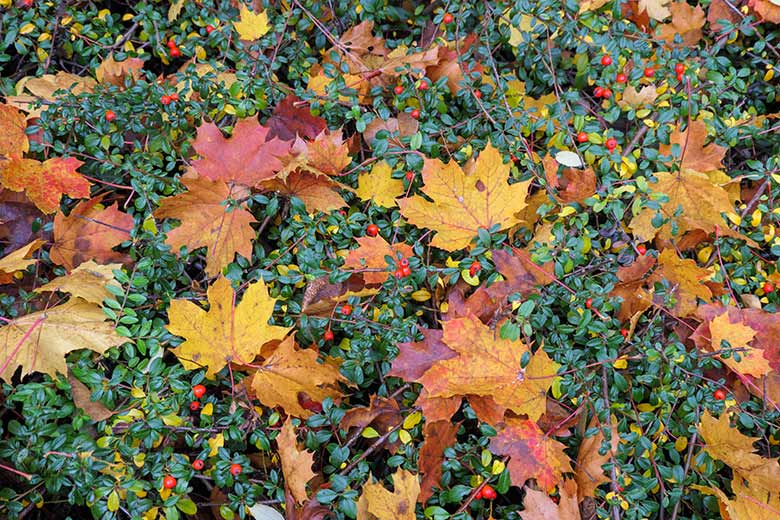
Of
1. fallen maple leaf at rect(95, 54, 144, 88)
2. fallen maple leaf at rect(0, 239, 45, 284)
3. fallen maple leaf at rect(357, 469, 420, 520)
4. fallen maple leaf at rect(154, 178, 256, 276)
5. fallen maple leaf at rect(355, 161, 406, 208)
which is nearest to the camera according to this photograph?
fallen maple leaf at rect(357, 469, 420, 520)

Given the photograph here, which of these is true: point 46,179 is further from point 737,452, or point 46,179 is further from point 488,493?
point 737,452

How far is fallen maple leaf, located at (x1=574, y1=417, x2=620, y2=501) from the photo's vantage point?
1.84 meters

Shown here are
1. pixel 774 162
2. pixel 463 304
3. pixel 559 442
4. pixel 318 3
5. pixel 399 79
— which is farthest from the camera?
pixel 318 3

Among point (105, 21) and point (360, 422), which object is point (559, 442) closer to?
point (360, 422)

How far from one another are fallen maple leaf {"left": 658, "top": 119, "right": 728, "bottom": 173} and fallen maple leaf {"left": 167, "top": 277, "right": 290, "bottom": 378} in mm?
1495

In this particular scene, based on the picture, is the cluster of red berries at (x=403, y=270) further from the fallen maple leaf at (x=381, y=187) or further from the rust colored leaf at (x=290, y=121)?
the rust colored leaf at (x=290, y=121)

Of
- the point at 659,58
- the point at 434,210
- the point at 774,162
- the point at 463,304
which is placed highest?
the point at 659,58

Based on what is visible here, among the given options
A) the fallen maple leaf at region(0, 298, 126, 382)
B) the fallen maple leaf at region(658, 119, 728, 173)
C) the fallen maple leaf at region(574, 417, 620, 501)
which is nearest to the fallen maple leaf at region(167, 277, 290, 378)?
the fallen maple leaf at region(0, 298, 126, 382)

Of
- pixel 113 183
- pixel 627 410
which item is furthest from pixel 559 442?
pixel 113 183

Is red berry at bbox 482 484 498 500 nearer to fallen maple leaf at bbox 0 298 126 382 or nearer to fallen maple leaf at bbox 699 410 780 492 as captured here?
fallen maple leaf at bbox 699 410 780 492

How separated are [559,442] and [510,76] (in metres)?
1.32

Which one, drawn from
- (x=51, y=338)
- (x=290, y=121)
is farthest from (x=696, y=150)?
(x=51, y=338)

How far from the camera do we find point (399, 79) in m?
2.44

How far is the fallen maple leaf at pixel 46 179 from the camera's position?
7.25 ft
